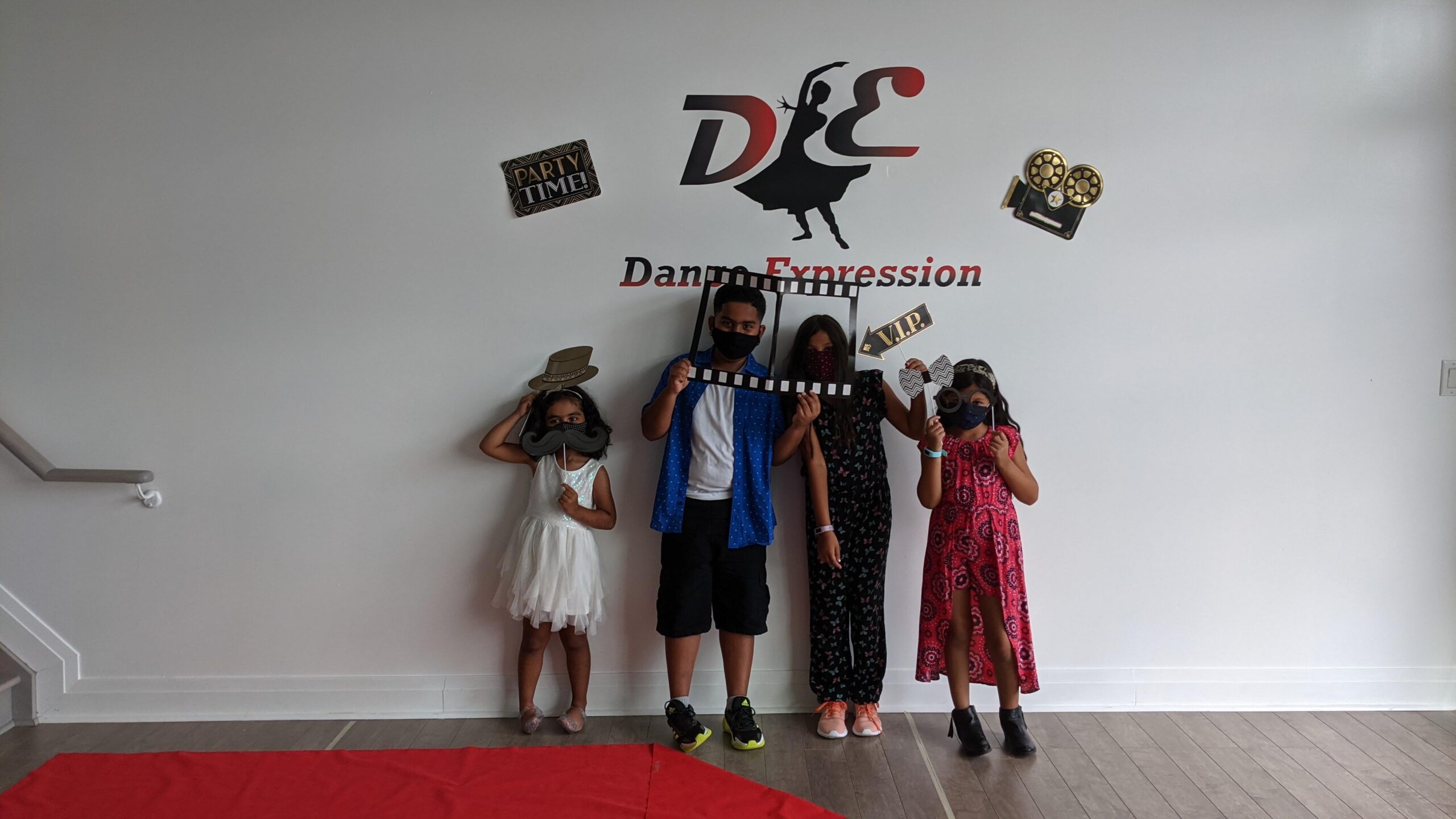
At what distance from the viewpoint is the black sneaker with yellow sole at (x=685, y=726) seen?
286 centimetres

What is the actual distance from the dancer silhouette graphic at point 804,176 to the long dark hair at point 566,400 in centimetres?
93

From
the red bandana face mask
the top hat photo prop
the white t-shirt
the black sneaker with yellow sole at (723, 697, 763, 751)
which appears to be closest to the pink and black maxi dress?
the red bandana face mask

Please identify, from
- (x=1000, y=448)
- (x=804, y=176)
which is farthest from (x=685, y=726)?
A: (x=804, y=176)

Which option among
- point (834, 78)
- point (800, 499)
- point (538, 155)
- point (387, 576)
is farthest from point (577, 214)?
point (387, 576)

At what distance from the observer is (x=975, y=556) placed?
2.88 metres

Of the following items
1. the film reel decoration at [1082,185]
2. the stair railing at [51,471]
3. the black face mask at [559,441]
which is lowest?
the stair railing at [51,471]

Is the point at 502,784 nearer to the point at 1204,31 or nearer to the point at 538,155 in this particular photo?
the point at 538,155

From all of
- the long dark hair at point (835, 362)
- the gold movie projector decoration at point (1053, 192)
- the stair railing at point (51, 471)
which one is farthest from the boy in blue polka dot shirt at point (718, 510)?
the stair railing at point (51, 471)

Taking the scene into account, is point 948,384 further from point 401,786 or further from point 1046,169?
point 401,786

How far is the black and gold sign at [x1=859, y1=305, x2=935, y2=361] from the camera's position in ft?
10.1

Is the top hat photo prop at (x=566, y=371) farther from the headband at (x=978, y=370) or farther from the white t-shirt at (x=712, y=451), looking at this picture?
the headband at (x=978, y=370)

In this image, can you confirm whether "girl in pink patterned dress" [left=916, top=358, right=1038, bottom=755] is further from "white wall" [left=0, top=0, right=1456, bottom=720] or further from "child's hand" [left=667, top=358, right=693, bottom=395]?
"child's hand" [left=667, top=358, right=693, bottom=395]

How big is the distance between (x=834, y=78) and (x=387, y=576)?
2415 mm

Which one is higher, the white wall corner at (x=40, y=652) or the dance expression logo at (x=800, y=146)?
the dance expression logo at (x=800, y=146)
